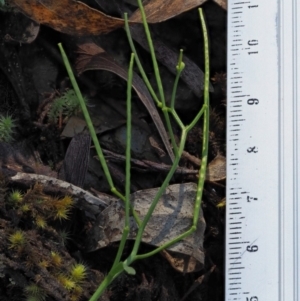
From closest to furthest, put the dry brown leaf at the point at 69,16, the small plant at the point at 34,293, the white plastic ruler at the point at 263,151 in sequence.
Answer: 1. the small plant at the point at 34,293
2. the white plastic ruler at the point at 263,151
3. the dry brown leaf at the point at 69,16

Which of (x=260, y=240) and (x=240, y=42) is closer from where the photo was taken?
(x=260, y=240)

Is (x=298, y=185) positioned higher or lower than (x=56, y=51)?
lower

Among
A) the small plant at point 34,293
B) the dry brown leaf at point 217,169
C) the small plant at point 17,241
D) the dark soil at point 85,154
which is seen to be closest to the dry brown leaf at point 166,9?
the dark soil at point 85,154

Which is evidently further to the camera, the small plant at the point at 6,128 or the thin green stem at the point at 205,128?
the small plant at the point at 6,128

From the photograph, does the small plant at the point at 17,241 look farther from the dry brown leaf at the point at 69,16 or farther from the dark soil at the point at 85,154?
the dry brown leaf at the point at 69,16

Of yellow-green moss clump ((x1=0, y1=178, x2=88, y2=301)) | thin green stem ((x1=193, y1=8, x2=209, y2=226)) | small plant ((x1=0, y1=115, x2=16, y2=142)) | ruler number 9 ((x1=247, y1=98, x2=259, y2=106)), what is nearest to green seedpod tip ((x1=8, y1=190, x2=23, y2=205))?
yellow-green moss clump ((x1=0, y1=178, x2=88, y2=301))

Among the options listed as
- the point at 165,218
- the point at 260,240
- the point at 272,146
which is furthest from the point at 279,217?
the point at 165,218

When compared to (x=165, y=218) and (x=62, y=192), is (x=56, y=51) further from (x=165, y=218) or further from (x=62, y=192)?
(x=165, y=218)
